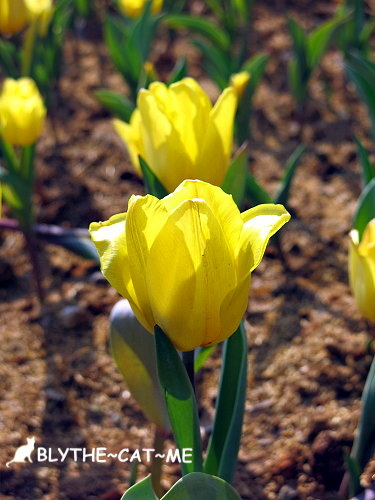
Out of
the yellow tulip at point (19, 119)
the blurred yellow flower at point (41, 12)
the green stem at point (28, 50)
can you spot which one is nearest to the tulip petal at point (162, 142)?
the yellow tulip at point (19, 119)

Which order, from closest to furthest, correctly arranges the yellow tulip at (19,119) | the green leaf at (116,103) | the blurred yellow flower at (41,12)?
the yellow tulip at (19,119) → the green leaf at (116,103) → the blurred yellow flower at (41,12)

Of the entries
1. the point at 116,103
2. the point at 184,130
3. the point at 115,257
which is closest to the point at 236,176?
the point at 184,130

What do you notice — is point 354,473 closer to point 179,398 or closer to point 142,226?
point 179,398

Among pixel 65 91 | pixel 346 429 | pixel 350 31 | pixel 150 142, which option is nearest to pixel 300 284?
pixel 346 429

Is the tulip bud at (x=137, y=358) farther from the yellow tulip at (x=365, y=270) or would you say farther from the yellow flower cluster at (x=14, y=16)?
the yellow flower cluster at (x=14, y=16)

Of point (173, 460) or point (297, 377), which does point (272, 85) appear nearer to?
point (297, 377)

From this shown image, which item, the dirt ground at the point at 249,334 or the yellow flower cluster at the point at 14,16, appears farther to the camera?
the yellow flower cluster at the point at 14,16
